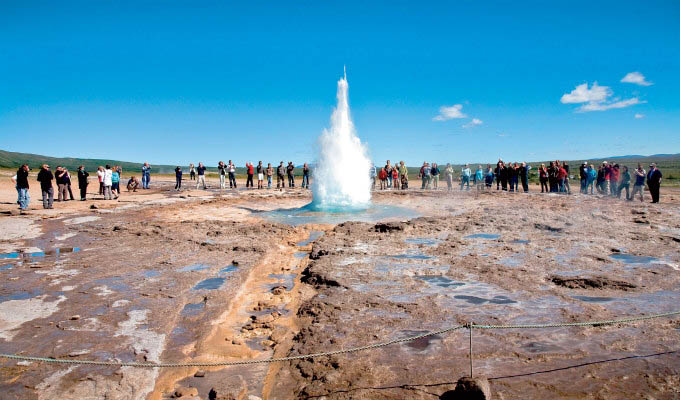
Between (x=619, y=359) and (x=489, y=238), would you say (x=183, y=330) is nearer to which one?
(x=619, y=359)

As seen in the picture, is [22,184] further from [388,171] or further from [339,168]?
[388,171]

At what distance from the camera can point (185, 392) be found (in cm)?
386

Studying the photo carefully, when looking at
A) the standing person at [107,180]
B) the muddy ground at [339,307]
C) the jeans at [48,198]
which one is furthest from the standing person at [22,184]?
the muddy ground at [339,307]

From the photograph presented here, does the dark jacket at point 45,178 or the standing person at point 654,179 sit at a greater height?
the dark jacket at point 45,178

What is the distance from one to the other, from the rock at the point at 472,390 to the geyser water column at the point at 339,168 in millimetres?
14193

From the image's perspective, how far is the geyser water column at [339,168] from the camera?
1805 centimetres

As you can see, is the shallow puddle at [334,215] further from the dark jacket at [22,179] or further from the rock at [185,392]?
the rock at [185,392]

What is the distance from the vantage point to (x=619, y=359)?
167 inches

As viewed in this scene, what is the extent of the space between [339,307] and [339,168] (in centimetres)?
1264

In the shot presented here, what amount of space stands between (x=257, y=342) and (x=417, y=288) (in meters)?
2.79

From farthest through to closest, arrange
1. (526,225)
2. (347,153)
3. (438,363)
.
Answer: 1. (347,153)
2. (526,225)
3. (438,363)

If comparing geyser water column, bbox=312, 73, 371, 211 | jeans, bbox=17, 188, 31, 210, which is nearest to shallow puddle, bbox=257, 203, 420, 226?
geyser water column, bbox=312, 73, 371, 211

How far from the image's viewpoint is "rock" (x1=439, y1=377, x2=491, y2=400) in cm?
339

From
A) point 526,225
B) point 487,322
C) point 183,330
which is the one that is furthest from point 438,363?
point 526,225
